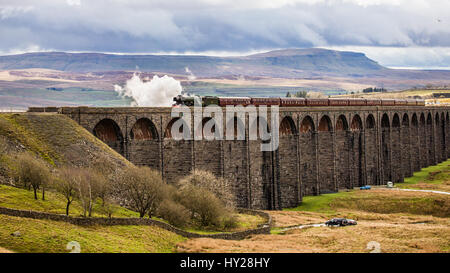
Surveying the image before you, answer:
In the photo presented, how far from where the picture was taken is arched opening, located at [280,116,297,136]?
69625 mm

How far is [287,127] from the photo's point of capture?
231ft

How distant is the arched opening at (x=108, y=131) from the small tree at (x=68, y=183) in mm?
11280

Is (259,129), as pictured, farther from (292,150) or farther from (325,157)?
(325,157)

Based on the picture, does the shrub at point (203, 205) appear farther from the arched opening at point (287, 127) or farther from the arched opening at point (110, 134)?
the arched opening at point (287, 127)

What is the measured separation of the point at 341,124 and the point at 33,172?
5320 cm

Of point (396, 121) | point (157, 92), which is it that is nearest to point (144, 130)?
point (157, 92)

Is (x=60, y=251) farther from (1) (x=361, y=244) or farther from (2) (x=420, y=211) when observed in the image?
(2) (x=420, y=211)

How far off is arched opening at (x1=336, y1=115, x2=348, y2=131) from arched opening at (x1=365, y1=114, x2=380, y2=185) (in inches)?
238

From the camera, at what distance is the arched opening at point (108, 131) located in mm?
50825

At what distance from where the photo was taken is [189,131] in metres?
56.4

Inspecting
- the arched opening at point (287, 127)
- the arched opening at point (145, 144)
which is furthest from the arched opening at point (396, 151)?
the arched opening at point (145, 144)

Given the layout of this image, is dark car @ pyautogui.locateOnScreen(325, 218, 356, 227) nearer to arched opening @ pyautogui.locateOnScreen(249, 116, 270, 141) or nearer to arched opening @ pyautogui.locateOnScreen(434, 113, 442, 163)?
arched opening @ pyautogui.locateOnScreen(249, 116, 270, 141)

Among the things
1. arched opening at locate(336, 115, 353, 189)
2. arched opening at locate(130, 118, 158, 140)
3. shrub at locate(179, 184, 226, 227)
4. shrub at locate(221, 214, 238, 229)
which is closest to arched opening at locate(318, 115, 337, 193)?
arched opening at locate(336, 115, 353, 189)
